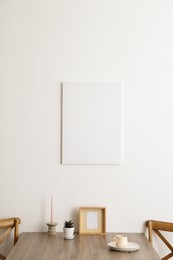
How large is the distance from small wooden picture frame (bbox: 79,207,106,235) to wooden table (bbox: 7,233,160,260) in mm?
55

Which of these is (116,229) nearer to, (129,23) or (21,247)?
(21,247)

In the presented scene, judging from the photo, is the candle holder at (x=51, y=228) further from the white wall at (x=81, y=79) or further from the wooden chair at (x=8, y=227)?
the wooden chair at (x=8, y=227)

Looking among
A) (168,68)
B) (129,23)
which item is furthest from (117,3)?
(168,68)

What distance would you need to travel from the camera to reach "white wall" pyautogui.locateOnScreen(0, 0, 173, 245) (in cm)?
275

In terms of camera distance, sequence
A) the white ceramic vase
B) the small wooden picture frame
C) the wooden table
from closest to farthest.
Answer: the wooden table, the white ceramic vase, the small wooden picture frame

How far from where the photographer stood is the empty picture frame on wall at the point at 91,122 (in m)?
2.74

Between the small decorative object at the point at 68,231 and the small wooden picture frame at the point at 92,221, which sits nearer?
the small decorative object at the point at 68,231

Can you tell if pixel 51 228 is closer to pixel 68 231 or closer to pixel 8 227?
pixel 68 231

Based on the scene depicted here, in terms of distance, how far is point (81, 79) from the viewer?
277 cm

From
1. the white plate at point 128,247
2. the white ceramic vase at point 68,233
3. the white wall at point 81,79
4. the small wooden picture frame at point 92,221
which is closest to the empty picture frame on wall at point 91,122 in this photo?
the white wall at point 81,79

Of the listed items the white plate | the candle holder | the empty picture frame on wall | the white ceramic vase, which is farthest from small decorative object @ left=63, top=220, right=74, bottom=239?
the empty picture frame on wall

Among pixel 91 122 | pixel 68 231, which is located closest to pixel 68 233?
pixel 68 231

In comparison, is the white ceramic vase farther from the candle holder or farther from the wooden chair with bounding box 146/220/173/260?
the wooden chair with bounding box 146/220/173/260

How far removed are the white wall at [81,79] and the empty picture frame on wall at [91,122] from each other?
54 millimetres
